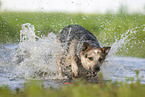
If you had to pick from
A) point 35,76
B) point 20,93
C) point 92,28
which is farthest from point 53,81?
point 92,28

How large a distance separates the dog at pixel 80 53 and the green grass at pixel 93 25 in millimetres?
8201

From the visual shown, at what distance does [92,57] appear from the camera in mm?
6445

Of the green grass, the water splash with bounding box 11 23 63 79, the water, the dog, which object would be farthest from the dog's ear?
the green grass

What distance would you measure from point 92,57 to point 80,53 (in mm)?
378

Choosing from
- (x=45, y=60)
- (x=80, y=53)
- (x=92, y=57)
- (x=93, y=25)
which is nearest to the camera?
(x=92, y=57)

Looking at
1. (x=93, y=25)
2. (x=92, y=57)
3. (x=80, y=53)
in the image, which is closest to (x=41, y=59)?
(x=80, y=53)

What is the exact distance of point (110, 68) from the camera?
829 centimetres

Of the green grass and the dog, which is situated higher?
the green grass

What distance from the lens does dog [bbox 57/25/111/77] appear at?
6.45 m

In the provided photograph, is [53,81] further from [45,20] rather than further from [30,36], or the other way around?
[45,20]

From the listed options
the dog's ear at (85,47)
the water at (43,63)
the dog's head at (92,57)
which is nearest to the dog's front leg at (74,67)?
the dog's head at (92,57)

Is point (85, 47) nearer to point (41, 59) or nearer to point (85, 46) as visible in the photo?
point (85, 46)

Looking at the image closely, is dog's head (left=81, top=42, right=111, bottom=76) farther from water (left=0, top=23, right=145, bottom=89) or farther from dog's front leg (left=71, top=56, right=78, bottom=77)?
water (left=0, top=23, right=145, bottom=89)

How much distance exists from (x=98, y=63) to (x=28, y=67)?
2916 mm
